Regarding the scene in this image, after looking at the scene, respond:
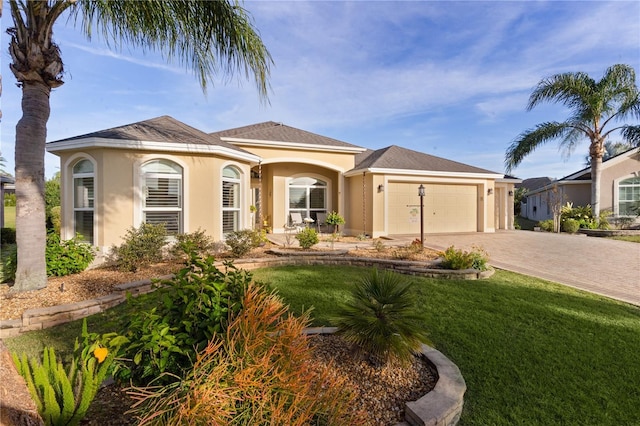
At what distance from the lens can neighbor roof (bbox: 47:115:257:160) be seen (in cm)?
904

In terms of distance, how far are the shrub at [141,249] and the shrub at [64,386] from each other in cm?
573

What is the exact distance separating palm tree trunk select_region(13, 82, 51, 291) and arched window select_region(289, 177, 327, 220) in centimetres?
1141

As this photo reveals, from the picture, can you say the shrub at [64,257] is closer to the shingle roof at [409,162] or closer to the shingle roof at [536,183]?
the shingle roof at [409,162]

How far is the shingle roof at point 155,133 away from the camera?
369 inches

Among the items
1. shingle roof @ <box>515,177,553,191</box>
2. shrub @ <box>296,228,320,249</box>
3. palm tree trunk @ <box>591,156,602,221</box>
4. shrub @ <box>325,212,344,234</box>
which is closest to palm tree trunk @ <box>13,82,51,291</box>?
shrub @ <box>296,228,320,249</box>

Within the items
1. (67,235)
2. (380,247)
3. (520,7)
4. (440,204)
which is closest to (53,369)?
(380,247)

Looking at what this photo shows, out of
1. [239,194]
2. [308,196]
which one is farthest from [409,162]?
[239,194]

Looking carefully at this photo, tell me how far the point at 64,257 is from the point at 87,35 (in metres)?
4.50

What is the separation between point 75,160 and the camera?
957cm

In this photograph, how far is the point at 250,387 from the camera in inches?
75.9

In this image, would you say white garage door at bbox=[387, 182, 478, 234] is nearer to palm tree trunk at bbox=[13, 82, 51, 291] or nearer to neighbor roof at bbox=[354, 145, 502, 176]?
neighbor roof at bbox=[354, 145, 502, 176]

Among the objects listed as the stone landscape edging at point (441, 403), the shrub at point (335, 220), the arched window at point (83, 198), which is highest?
the arched window at point (83, 198)

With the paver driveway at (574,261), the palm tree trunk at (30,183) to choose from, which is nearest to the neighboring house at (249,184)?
the paver driveway at (574,261)

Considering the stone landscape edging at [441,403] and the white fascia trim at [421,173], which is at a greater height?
the white fascia trim at [421,173]
